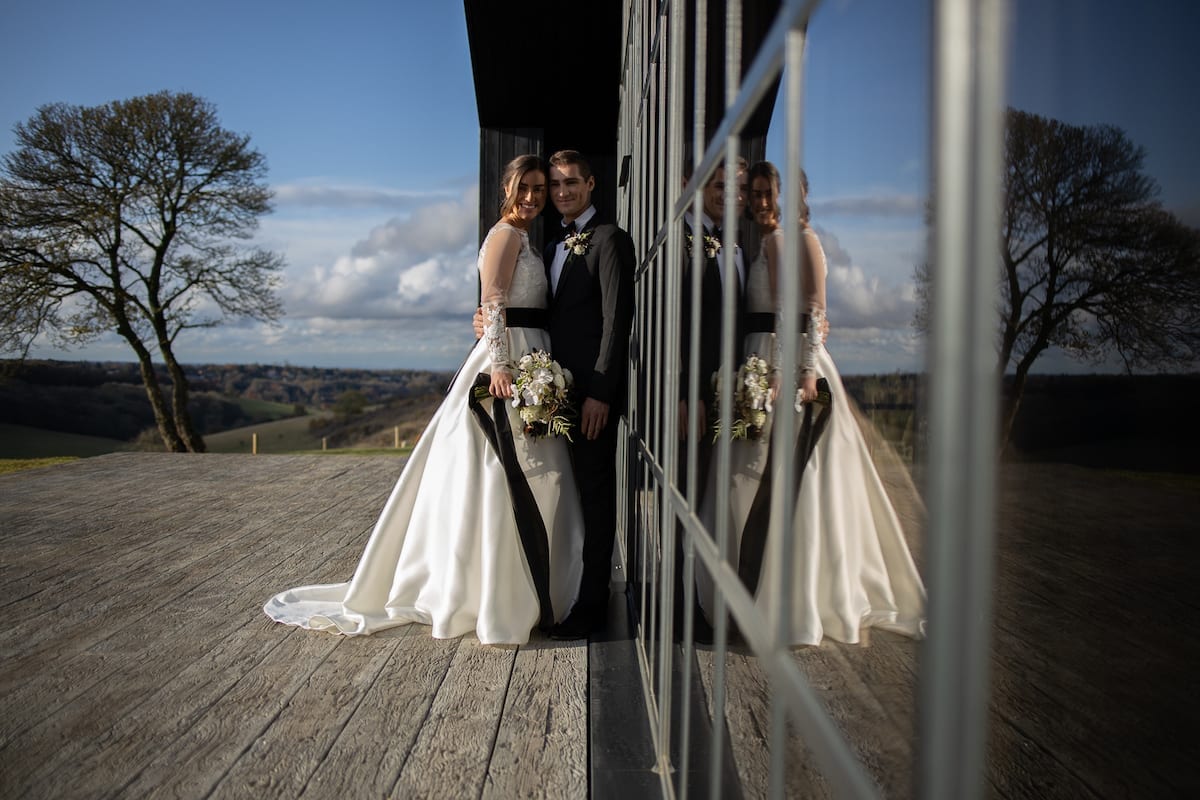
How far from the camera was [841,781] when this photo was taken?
0.54 m

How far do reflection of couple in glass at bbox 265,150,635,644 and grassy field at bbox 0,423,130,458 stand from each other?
13456 millimetres

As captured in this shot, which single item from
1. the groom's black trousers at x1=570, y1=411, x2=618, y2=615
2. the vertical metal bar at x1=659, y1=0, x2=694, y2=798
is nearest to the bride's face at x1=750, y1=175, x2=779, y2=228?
the vertical metal bar at x1=659, y1=0, x2=694, y2=798

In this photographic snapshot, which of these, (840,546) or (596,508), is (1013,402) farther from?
(596,508)

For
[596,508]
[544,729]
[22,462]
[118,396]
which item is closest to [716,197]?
[544,729]

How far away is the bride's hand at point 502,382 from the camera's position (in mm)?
2758

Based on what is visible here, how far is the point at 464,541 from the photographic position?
9.04 ft

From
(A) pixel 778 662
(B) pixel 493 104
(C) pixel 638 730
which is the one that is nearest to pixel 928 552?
(A) pixel 778 662

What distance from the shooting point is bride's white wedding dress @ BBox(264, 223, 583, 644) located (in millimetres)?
2748

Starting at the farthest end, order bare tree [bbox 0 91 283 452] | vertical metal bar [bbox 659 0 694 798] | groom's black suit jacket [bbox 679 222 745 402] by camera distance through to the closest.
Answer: bare tree [bbox 0 91 283 452] → vertical metal bar [bbox 659 0 694 798] → groom's black suit jacket [bbox 679 222 745 402]

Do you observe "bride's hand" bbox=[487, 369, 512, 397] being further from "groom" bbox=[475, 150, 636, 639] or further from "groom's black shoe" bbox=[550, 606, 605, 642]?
"groom's black shoe" bbox=[550, 606, 605, 642]

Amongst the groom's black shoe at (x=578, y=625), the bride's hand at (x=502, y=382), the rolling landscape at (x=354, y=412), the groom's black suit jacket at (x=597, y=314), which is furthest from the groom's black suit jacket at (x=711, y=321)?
the groom's black shoe at (x=578, y=625)

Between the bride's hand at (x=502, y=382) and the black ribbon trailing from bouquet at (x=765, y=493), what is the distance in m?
1.87

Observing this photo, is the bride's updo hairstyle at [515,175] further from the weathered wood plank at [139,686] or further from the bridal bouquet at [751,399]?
the bridal bouquet at [751,399]

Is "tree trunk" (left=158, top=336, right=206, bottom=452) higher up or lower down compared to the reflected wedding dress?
lower down
